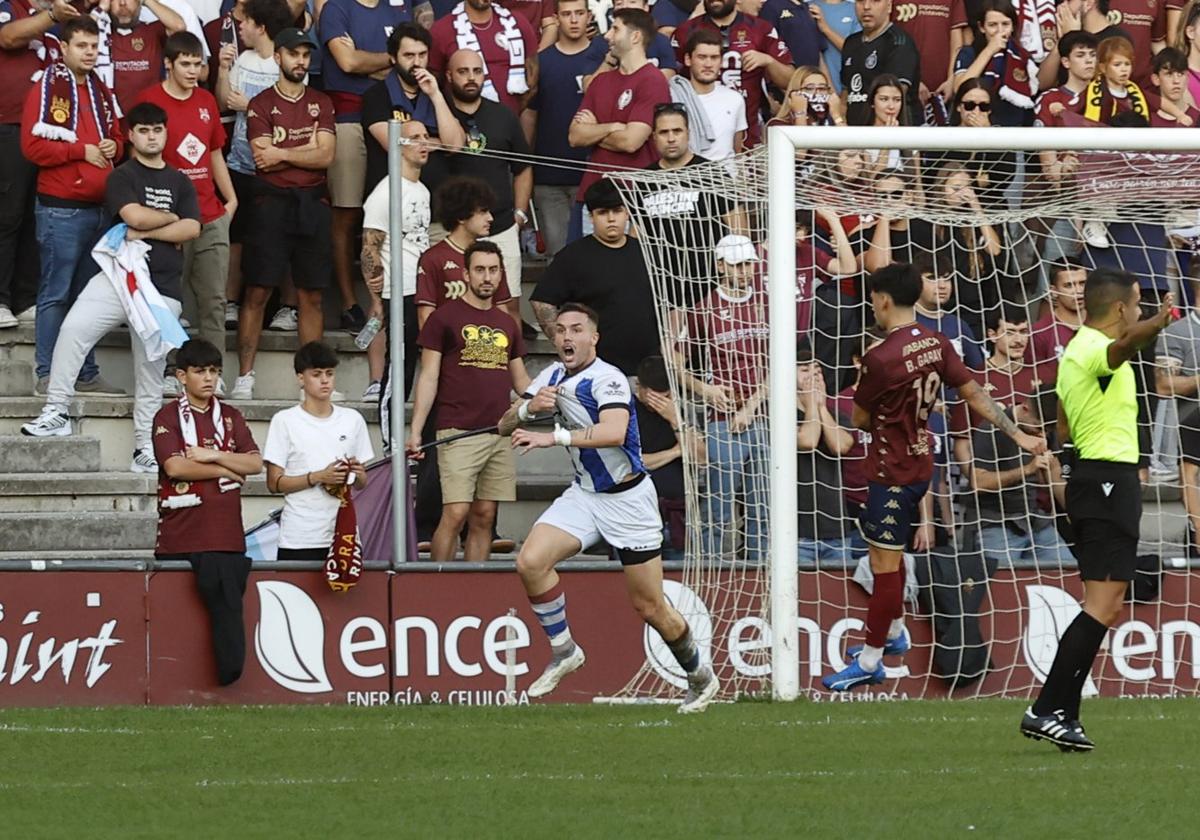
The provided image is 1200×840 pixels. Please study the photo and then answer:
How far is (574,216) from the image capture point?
14.6m

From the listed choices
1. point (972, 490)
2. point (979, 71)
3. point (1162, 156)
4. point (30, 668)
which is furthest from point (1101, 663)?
point (30, 668)

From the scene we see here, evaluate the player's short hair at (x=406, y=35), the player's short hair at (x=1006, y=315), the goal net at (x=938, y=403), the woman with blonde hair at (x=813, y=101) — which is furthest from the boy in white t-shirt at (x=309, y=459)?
the woman with blonde hair at (x=813, y=101)

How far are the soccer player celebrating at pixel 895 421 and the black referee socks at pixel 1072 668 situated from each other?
266cm

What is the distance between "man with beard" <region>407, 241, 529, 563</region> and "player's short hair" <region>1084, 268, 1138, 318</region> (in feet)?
14.9

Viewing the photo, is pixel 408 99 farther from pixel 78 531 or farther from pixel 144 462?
pixel 78 531

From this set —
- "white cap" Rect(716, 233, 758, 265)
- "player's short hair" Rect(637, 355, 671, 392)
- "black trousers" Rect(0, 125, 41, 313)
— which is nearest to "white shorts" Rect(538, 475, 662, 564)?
"player's short hair" Rect(637, 355, 671, 392)

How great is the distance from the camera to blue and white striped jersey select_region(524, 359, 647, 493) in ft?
35.1

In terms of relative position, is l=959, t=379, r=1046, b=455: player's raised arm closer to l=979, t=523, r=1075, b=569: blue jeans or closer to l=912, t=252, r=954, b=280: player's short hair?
l=979, t=523, r=1075, b=569: blue jeans

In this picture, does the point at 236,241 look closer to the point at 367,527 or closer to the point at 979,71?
the point at 367,527

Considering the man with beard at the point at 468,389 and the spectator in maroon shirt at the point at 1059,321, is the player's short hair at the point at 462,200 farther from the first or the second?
the spectator in maroon shirt at the point at 1059,321

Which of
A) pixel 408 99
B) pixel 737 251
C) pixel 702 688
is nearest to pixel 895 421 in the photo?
pixel 702 688

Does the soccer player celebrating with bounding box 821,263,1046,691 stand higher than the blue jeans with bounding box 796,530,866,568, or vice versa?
the soccer player celebrating with bounding box 821,263,1046,691

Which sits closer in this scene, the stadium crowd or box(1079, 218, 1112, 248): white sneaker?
the stadium crowd

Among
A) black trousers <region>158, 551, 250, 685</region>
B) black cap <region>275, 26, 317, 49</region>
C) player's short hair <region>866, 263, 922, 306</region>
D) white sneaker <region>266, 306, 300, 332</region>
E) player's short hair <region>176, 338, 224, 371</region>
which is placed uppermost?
black cap <region>275, 26, 317, 49</region>
